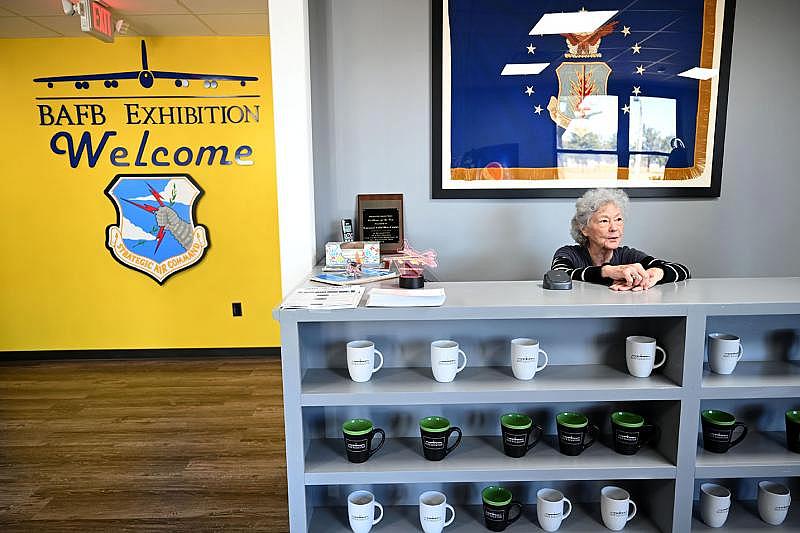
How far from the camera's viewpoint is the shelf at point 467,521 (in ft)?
5.81

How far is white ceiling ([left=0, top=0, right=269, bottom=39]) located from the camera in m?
3.49

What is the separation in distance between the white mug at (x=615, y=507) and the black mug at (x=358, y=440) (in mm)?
730

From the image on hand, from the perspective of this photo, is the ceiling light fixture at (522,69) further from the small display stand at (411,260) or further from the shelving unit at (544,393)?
the shelving unit at (544,393)

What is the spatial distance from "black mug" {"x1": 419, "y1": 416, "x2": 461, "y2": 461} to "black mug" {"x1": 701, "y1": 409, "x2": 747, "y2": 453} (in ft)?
2.42

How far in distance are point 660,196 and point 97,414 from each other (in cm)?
343

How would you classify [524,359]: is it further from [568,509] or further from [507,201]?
[507,201]

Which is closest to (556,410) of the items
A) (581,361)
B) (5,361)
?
(581,361)

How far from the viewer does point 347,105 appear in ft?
8.43

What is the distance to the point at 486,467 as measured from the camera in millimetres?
1672

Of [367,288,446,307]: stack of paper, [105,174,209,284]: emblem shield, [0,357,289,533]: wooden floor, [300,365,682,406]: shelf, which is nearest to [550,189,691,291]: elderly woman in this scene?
[300,365,682,406]: shelf

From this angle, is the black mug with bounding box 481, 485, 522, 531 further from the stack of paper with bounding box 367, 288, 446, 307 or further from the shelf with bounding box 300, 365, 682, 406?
the stack of paper with bounding box 367, 288, 446, 307

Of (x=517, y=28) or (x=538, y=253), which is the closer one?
(x=517, y=28)

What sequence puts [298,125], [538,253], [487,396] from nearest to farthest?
[487,396], [298,125], [538,253]

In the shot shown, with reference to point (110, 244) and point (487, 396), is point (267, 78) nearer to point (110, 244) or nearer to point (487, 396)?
point (110, 244)
